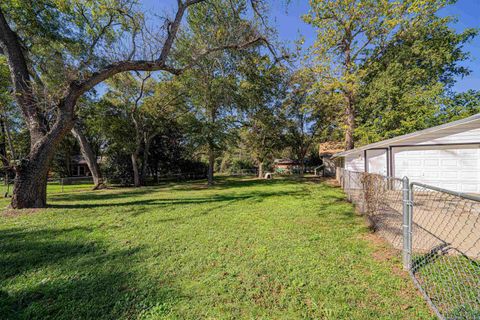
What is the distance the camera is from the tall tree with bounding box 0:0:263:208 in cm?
665

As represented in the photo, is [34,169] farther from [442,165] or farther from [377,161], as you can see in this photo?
[442,165]

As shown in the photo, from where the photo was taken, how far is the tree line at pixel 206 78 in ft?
23.3

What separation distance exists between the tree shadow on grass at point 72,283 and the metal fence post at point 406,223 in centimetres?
309

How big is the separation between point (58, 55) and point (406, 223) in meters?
14.0

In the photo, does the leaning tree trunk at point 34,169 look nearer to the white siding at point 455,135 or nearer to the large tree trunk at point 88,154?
the large tree trunk at point 88,154

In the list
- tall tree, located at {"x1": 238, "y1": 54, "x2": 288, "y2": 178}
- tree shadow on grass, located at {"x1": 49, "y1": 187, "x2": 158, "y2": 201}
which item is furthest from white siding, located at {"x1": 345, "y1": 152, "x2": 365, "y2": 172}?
tree shadow on grass, located at {"x1": 49, "y1": 187, "x2": 158, "y2": 201}

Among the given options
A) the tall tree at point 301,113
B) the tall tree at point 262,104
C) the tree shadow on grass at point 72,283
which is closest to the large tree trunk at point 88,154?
the tall tree at point 262,104

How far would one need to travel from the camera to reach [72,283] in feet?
8.78

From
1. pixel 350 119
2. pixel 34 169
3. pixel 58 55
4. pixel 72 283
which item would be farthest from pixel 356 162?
pixel 58 55

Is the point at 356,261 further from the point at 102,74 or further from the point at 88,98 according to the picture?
the point at 88,98

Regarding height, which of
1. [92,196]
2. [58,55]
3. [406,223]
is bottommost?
[92,196]

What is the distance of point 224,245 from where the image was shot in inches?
151

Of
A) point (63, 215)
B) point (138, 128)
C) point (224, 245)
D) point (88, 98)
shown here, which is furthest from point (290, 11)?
point (88, 98)

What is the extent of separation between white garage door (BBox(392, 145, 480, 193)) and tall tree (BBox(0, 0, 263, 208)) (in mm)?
8405
